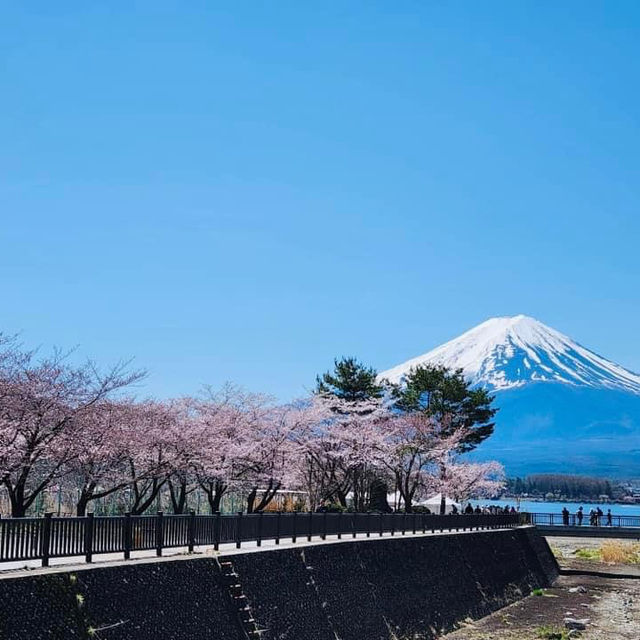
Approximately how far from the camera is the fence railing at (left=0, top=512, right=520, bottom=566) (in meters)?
16.1

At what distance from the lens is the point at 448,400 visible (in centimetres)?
6278

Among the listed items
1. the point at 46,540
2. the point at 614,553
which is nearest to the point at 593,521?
the point at 614,553

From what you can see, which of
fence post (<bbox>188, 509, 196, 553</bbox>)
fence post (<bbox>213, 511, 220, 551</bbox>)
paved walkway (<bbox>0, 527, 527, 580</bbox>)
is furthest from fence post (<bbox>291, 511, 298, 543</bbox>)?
fence post (<bbox>188, 509, 196, 553</bbox>)

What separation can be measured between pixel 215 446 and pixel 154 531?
63.6 feet

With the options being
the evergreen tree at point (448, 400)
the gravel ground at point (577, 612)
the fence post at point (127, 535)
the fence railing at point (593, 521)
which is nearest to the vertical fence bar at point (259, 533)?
the fence post at point (127, 535)

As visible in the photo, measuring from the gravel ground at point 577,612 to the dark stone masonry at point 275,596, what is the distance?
94 centimetres

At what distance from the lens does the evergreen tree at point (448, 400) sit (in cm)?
6212

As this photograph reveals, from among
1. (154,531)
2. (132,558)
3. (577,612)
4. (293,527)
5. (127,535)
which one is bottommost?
(577,612)

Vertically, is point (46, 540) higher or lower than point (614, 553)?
higher

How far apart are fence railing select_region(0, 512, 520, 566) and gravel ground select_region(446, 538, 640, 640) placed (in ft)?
16.6

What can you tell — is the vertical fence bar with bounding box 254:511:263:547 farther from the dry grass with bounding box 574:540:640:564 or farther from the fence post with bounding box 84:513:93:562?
the dry grass with bounding box 574:540:640:564

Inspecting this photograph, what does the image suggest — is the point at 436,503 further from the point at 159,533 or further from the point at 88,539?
the point at 88,539

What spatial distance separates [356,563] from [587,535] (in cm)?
4127

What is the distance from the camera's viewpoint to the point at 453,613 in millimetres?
31578
